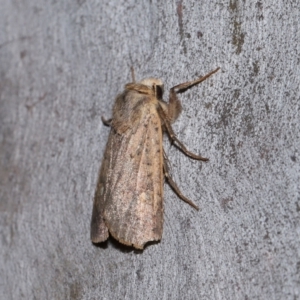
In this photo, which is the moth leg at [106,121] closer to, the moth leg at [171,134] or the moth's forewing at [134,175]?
the moth's forewing at [134,175]

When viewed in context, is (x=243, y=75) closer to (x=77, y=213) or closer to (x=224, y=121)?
(x=224, y=121)

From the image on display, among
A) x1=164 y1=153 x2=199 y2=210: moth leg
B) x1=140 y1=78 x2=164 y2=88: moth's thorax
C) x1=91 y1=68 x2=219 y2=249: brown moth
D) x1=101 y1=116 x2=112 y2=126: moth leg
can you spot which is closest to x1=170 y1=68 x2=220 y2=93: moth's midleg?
x1=91 y1=68 x2=219 y2=249: brown moth

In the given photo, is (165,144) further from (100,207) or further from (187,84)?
(100,207)

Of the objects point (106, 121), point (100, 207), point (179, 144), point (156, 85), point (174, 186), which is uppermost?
point (156, 85)

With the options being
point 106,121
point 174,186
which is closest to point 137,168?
point 174,186

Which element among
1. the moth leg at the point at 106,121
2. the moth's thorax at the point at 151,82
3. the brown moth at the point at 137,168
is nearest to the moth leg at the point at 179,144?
the brown moth at the point at 137,168

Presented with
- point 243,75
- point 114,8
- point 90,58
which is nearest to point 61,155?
point 90,58
